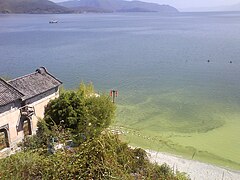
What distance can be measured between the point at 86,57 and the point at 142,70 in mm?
12781

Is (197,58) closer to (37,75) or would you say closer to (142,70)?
(142,70)

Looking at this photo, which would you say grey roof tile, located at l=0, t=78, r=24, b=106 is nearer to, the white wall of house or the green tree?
the white wall of house

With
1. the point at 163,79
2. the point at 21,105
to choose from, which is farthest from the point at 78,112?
the point at 163,79

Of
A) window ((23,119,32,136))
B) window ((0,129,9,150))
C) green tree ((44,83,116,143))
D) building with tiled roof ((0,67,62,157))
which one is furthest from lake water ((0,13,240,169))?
window ((0,129,9,150))

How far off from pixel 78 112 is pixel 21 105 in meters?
3.24

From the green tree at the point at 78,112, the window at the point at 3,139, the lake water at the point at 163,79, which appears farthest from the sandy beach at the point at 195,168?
the window at the point at 3,139

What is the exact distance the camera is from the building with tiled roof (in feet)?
50.7

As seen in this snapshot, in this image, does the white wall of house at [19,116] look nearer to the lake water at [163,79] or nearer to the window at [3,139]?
the window at [3,139]

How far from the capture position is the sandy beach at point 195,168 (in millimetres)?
14953

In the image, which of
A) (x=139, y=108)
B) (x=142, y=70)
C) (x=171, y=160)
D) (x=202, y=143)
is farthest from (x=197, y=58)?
(x=171, y=160)

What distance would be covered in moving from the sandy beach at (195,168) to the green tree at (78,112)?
3587mm

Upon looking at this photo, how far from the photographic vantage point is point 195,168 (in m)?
15.7

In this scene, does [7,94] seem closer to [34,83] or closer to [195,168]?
[34,83]

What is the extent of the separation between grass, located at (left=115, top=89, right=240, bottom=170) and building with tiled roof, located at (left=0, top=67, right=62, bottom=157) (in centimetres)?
586
